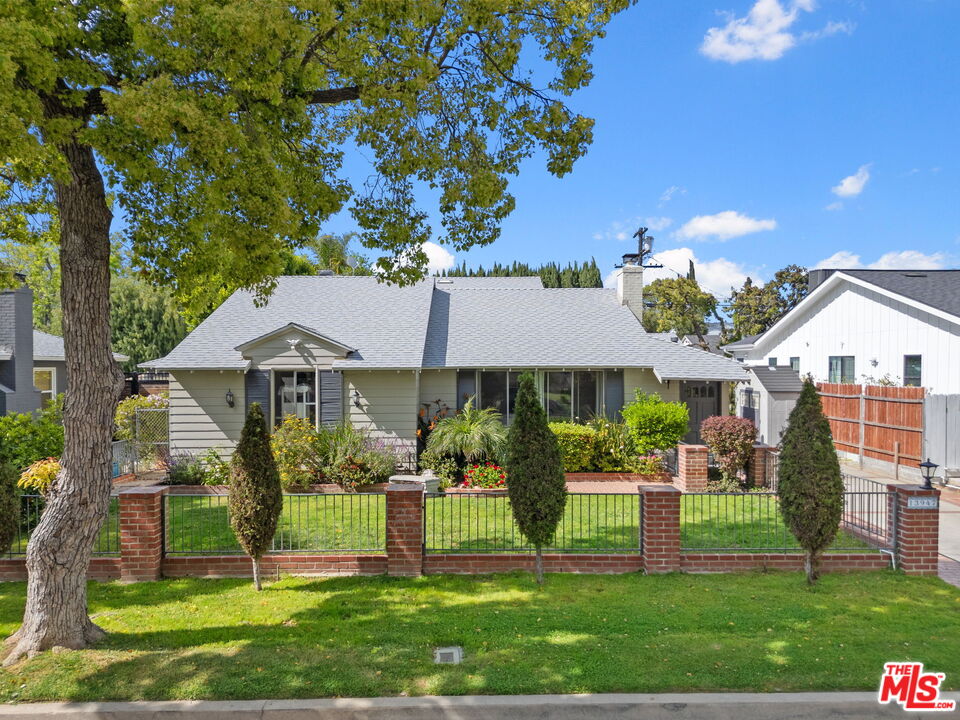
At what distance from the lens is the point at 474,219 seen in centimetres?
825

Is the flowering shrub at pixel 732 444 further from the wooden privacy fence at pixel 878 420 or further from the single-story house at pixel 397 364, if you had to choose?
the wooden privacy fence at pixel 878 420

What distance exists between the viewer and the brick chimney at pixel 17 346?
14.5 metres

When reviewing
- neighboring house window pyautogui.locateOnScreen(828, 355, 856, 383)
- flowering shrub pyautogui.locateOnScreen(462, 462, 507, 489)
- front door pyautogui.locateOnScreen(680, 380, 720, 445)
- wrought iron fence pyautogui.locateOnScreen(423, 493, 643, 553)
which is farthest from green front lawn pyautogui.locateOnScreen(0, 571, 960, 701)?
neighboring house window pyautogui.locateOnScreen(828, 355, 856, 383)

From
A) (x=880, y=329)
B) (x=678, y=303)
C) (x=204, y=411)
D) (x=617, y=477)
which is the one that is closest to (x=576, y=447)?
(x=617, y=477)

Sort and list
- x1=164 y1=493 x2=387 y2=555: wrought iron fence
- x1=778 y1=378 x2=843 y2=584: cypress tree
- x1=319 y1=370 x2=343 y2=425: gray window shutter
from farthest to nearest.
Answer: x1=319 y1=370 x2=343 y2=425: gray window shutter < x1=164 y1=493 x2=387 y2=555: wrought iron fence < x1=778 y1=378 x2=843 y2=584: cypress tree

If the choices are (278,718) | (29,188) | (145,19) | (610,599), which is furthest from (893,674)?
A: (29,188)

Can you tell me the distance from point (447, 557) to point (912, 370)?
15.5 m

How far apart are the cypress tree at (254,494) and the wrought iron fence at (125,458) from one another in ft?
30.7

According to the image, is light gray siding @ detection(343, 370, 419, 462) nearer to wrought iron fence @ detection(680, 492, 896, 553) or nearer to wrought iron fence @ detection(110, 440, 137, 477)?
wrought iron fence @ detection(110, 440, 137, 477)

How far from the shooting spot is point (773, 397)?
1600cm

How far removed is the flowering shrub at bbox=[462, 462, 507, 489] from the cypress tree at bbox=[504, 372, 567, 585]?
543cm

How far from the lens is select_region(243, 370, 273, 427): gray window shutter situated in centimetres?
1465

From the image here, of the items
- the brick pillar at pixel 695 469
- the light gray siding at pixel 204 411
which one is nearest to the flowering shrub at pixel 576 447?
the brick pillar at pixel 695 469

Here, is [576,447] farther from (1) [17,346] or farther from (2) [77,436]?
(1) [17,346]
